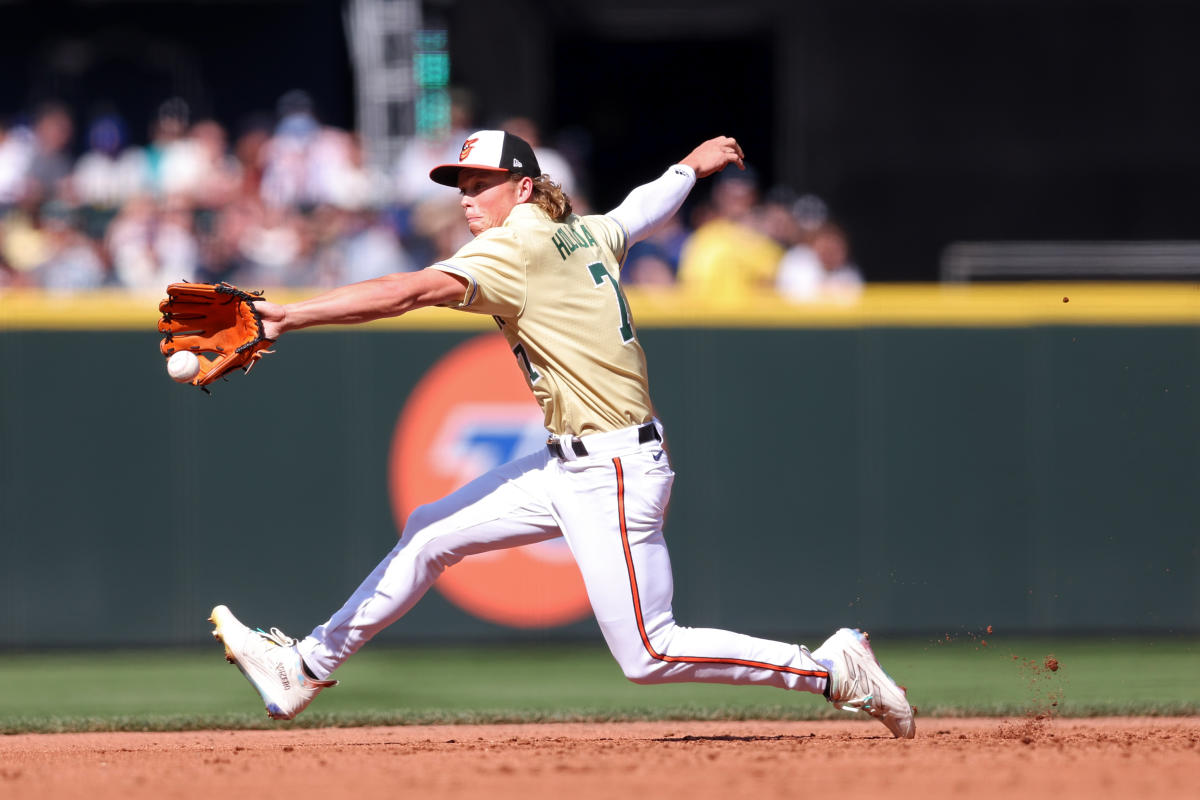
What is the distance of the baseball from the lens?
15.7 ft

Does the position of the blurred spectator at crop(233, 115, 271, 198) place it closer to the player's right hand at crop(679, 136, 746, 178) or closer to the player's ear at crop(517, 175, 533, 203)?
the player's right hand at crop(679, 136, 746, 178)

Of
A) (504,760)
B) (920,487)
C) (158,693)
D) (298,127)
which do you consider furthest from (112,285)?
(504,760)

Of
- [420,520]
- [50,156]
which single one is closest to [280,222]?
[50,156]

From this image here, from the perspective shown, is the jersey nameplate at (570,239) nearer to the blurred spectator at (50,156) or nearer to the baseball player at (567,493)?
the baseball player at (567,493)

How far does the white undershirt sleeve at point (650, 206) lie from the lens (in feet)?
19.4

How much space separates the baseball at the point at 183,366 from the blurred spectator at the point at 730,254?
5.48 m

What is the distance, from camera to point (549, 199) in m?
5.46

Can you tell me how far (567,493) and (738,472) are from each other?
3897mm

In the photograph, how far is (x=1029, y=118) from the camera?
13477 millimetres

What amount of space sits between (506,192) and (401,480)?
391cm

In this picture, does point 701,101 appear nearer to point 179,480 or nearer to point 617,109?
point 617,109

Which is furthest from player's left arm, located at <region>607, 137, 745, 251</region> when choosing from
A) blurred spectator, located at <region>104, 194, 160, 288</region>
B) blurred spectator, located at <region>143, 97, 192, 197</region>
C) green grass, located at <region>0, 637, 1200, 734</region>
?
blurred spectator, located at <region>143, 97, 192, 197</region>

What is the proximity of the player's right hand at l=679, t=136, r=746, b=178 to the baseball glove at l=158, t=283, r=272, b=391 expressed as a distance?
190cm

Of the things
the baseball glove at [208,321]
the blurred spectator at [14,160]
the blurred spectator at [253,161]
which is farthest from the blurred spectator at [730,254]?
the baseball glove at [208,321]
